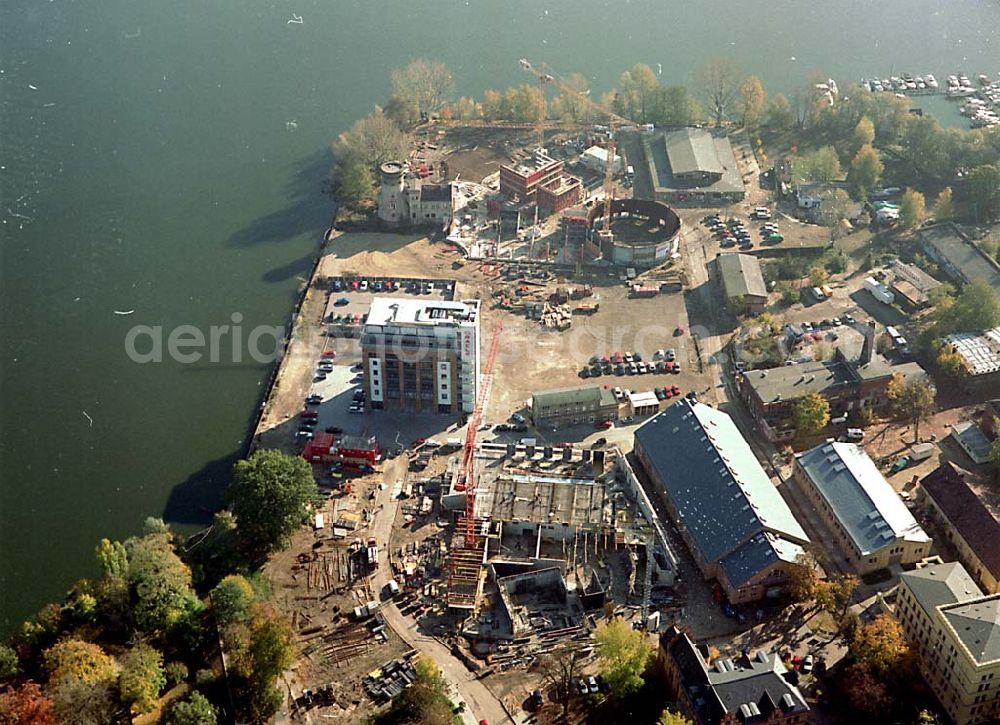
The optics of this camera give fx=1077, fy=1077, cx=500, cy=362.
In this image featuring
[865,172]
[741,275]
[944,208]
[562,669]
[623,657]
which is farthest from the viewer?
[865,172]

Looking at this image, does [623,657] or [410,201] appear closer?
[623,657]

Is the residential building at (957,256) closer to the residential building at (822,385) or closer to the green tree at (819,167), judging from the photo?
the green tree at (819,167)

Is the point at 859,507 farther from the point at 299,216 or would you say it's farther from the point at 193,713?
the point at 299,216

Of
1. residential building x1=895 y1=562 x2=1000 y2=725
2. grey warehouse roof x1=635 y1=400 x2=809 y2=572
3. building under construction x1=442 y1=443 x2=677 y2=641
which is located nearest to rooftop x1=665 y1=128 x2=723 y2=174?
grey warehouse roof x1=635 y1=400 x2=809 y2=572

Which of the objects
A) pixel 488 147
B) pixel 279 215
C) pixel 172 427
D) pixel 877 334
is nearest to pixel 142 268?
pixel 279 215

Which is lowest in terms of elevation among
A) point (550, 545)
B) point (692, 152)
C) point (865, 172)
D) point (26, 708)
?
point (550, 545)

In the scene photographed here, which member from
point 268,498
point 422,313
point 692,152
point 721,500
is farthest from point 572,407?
point 692,152
